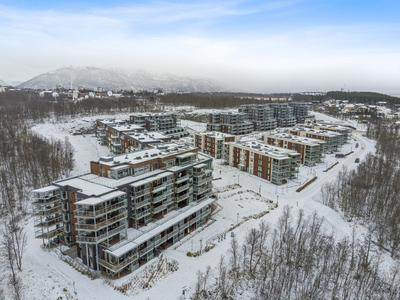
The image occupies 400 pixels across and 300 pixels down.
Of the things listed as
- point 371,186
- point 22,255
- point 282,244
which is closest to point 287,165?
point 371,186

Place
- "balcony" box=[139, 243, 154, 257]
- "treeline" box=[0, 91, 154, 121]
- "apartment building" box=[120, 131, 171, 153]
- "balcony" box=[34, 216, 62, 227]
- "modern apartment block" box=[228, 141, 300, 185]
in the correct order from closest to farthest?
"balcony" box=[139, 243, 154, 257] < "balcony" box=[34, 216, 62, 227] < "apartment building" box=[120, 131, 171, 153] < "modern apartment block" box=[228, 141, 300, 185] < "treeline" box=[0, 91, 154, 121]

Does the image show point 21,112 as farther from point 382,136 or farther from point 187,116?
point 382,136

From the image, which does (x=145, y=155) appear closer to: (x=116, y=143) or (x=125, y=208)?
(x=125, y=208)

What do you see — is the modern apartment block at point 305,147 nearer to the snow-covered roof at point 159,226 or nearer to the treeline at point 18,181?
the snow-covered roof at point 159,226

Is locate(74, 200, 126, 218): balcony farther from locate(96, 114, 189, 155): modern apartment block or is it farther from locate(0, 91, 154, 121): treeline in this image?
locate(0, 91, 154, 121): treeline

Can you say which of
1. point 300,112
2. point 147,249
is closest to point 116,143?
point 147,249

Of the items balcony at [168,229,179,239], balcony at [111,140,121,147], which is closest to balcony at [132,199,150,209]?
balcony at [168,229,179,239]
